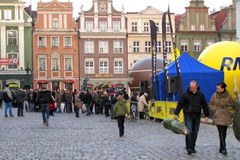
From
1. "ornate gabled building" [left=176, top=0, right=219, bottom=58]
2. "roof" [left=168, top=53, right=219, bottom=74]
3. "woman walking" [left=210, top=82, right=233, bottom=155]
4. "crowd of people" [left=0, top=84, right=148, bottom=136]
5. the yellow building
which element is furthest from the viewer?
"ornate gabled building" [left=176, top=0, right=219, bottom=58]

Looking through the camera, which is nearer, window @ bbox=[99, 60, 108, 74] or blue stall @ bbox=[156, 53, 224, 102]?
blue stall @ bbox=[156, 53, 224, 102]

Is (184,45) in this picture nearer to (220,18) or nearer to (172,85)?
(220,18)

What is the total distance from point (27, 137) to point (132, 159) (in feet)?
19.9

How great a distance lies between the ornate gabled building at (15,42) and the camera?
2490 inches

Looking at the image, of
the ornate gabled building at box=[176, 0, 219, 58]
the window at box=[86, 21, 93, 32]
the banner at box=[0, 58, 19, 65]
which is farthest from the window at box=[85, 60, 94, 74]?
the ornate gabled building at box=[176, 0, 219, 58]

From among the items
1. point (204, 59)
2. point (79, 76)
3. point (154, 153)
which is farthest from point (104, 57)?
point (154, 153)

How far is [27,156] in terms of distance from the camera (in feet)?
37.6

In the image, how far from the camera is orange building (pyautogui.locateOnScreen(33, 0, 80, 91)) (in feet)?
213

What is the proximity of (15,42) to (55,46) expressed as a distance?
5.00 m

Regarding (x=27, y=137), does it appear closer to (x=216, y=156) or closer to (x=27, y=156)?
(x=27, y=156)

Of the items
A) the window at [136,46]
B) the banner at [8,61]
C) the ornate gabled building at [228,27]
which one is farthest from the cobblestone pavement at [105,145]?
the ornate gabled building at [228,27]

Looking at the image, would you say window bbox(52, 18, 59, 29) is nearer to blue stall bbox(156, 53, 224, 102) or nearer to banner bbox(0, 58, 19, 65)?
banner bbox(0, 58, 19, 65)

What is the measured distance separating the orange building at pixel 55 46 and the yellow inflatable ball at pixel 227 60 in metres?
40.1

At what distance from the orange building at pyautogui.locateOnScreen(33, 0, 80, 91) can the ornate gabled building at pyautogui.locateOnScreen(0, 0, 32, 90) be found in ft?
4.11
